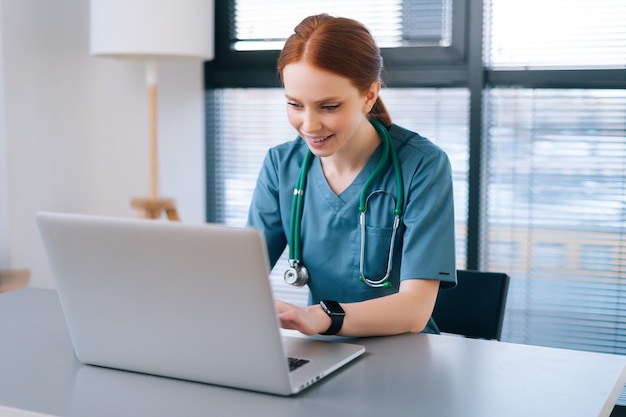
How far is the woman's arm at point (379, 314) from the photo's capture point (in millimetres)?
1222

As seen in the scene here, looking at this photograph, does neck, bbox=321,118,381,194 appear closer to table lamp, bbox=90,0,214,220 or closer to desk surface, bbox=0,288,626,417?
desk surface, bbox=0,288,626,417

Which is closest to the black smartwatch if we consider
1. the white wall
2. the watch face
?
the watch face

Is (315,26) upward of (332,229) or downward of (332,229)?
upward

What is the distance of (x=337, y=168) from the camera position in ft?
5.43

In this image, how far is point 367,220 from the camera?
1595mm

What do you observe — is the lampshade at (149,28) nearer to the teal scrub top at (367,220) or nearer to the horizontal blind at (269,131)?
the horizontal blind at (269,131)

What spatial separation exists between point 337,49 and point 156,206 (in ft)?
4.81

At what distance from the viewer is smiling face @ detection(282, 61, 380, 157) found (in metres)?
1.46

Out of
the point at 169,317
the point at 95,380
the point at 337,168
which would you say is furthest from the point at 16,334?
the point at 337,168

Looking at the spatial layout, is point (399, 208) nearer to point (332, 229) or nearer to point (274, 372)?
point (332, 229)

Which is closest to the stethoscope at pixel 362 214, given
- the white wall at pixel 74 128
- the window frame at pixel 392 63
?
the window frame at pixel 392 63

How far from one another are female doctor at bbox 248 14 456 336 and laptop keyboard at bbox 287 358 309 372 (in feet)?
0.52

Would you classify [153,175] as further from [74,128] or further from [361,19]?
[361,19]

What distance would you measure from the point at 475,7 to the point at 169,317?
74.6 inches
